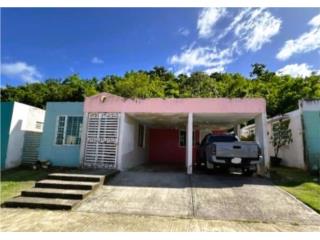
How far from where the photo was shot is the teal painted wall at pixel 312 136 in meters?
11.7

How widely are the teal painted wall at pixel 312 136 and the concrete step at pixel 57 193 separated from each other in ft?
33.9

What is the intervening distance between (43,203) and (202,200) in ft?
14.9

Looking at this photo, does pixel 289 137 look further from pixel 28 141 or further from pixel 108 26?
pixel 28 141

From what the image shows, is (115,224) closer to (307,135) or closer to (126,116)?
(126,116)

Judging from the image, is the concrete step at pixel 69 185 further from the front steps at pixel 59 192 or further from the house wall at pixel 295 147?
the house wall at pixel 295 147

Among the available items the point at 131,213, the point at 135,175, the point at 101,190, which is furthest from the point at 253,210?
the point at 135,175

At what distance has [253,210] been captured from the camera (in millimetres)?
6469

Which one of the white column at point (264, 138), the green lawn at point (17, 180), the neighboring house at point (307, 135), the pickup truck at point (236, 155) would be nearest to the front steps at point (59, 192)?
the green lawn at point (17, 180)

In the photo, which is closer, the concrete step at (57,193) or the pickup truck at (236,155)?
the concrete step at (57,193)

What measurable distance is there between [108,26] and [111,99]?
12.8 feet

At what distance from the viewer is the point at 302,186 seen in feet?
29.1

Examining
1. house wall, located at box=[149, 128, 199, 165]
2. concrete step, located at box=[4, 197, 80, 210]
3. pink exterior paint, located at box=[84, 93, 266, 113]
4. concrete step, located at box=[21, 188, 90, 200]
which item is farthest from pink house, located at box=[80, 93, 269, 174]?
house wall, located at box=[149, 128, 199, 165]

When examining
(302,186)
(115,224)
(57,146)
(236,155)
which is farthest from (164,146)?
(115,224)

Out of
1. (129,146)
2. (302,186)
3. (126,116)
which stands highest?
(126,116)
